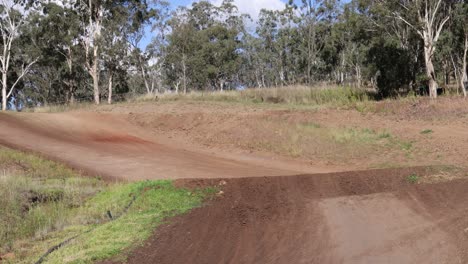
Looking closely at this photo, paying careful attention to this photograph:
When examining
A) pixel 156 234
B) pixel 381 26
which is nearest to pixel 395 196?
pixel 156 234

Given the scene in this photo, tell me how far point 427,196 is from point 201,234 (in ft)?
13.3

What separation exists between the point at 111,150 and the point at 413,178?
33.3ft

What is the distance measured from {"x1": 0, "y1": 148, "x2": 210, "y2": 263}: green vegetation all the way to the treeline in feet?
66.4

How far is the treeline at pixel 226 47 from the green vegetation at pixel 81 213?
66.4 feet

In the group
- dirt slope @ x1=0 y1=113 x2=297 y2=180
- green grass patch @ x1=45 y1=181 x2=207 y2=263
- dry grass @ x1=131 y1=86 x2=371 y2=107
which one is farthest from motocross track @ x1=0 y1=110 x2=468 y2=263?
dry grass @ x1=131 y1=86 x2=371 y2=107

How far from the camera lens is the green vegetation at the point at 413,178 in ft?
28.8

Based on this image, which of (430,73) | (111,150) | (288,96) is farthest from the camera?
(288,96)

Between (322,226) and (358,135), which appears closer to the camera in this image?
(322,226)

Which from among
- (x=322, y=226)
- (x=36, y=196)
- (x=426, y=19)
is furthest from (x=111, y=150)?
(x=426, y=19)

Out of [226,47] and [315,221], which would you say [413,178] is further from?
[226,47]

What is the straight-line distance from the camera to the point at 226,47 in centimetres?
5388

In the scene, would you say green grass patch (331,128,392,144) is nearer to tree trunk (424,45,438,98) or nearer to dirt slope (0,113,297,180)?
dirt slope (0,113,297,180)

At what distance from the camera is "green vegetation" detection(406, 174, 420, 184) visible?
878 cm

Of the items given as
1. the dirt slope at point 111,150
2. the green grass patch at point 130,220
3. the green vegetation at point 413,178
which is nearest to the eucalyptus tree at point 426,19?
the dirt slope at point 111,150
